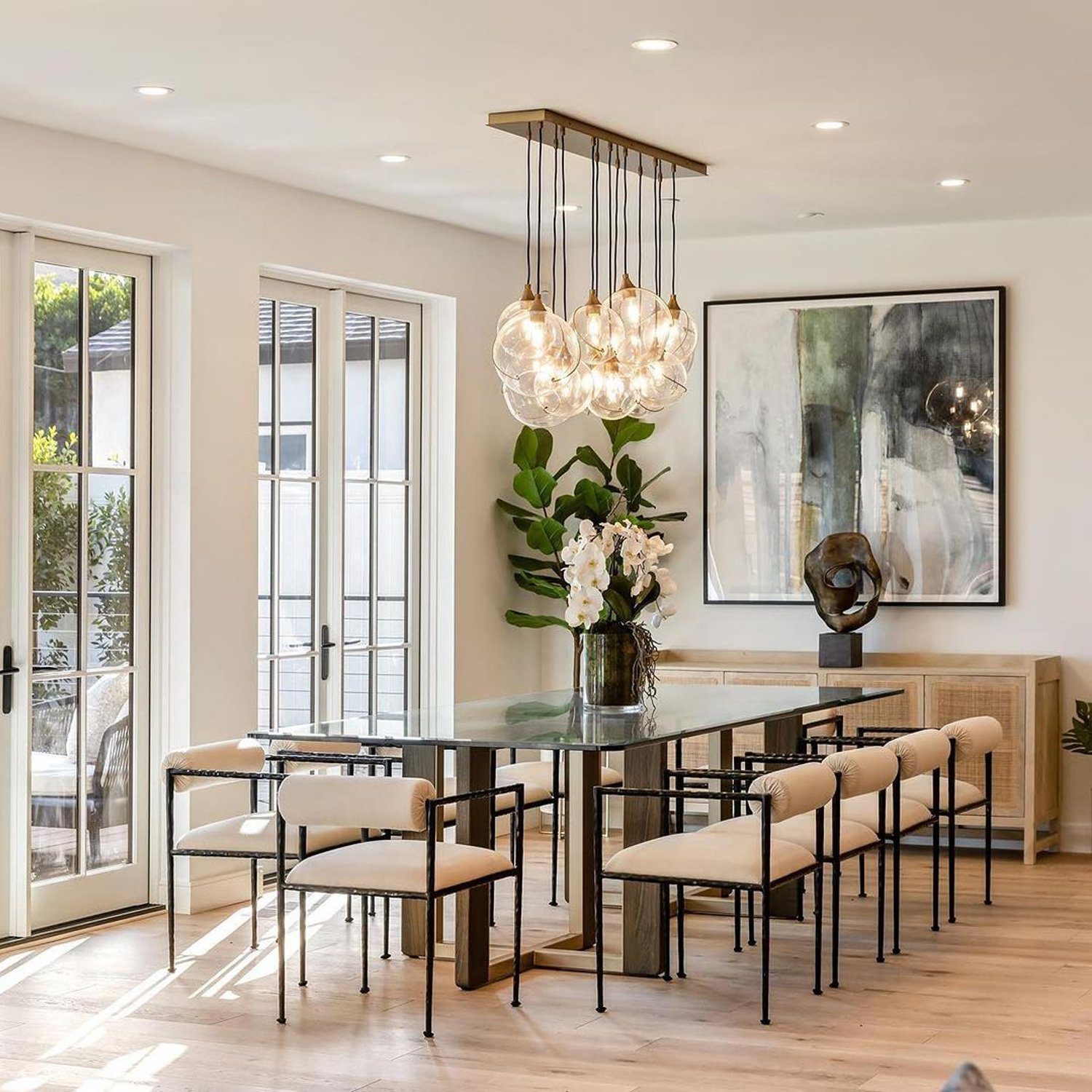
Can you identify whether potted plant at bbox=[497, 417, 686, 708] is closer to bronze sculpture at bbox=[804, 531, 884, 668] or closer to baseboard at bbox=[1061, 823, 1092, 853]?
bronze sculpture at bbox=[804, 531, 884, 668]

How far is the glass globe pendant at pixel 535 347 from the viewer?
18.5 feet

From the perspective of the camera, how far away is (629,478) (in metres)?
8.48

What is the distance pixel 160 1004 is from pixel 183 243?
291 centimetres

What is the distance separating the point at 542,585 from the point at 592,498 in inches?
19.5

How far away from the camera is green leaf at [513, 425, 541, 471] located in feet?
27.5

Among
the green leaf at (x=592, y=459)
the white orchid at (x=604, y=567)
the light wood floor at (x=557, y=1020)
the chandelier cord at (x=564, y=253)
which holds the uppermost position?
the chandelier cord at (x=564, y=253)

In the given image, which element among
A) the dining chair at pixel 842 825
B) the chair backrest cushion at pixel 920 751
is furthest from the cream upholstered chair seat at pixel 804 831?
the chair backrest cushion at pixel 920 751

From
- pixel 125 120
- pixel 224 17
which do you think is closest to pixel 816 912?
pixel 224 17

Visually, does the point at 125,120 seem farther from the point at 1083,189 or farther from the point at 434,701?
the point at 1083,189

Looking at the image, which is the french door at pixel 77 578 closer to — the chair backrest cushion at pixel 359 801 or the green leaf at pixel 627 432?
the chair backrest cushion at pixel 359 801

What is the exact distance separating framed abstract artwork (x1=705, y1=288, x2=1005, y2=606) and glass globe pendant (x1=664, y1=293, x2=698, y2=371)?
2.28 metres

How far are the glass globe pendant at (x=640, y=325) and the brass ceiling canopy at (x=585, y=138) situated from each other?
547mm

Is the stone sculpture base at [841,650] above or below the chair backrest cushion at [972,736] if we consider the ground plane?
above

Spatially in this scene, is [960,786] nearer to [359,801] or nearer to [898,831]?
[898,831]
